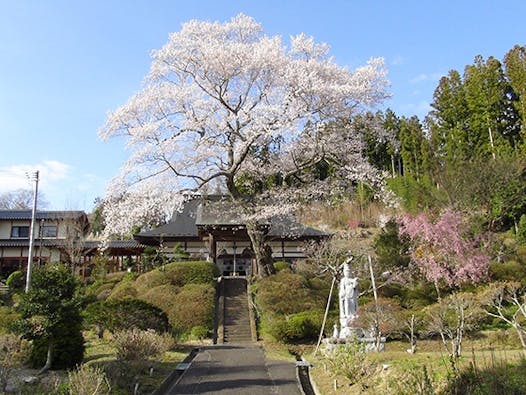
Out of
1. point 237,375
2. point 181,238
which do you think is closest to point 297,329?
point 237,375

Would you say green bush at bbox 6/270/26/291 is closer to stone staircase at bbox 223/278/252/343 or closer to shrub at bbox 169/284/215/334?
stone staircase at bbox 223/278/252/343

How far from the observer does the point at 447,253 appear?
19938mm

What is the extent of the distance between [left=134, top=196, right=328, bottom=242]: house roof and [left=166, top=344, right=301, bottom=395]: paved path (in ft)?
24.2

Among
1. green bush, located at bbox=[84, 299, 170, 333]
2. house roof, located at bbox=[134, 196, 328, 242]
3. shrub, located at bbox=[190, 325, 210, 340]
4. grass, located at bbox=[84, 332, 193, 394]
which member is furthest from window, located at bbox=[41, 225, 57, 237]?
green bush, located at bbox=[84, 299, 170, 333]

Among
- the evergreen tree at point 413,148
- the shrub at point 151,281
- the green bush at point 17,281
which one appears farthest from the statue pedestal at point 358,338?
the evergreen tree at point 413,148

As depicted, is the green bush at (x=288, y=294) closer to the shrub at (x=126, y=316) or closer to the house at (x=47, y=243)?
the shrub at (x=126, y=316)

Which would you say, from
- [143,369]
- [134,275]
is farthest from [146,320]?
[134,275]

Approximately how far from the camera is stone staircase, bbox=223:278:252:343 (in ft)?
55.4

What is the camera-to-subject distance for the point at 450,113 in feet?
126

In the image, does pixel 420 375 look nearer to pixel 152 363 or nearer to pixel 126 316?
pixel 152 363

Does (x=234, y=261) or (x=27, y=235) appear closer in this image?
(x=234, y=261)

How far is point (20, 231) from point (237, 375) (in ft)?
99.9

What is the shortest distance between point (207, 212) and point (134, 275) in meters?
5.85

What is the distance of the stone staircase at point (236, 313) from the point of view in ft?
55.4
